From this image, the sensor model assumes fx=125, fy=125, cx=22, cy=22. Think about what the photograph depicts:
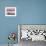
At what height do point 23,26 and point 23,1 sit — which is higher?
point 23,1

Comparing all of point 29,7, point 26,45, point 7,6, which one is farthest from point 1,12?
point 26,45

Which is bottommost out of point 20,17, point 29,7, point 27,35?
point 27,35

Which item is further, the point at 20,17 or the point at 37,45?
the point at 20,17

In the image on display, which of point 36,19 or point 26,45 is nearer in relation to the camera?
point 26,45

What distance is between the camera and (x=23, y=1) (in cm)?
362

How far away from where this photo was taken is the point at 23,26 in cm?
347

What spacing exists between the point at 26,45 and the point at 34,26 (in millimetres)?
572

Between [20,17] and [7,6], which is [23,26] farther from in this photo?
[7,6]

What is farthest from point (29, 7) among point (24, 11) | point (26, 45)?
point (26, 45)

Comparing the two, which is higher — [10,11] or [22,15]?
[10,11]

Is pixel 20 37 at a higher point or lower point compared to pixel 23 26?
lower

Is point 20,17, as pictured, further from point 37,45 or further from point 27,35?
point 37,45

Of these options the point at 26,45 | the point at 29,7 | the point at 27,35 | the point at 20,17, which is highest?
the point at 29,7

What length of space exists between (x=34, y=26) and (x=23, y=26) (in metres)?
0.31
